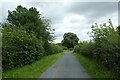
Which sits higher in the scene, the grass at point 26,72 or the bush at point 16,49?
the bush at point 16,49

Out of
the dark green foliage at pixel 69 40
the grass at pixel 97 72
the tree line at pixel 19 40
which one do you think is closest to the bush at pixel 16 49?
the tree line at pixel 19 40

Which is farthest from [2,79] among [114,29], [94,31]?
[94,31]

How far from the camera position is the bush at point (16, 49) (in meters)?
19.6

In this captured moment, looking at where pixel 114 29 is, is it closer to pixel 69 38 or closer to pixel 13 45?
pixel 13 45

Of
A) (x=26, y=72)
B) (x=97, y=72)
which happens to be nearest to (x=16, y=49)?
(x=26, y=72)

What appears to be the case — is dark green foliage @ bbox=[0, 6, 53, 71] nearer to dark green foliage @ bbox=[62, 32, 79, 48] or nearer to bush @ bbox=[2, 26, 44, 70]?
bush @ bbox=[2, 26, 44, 70]

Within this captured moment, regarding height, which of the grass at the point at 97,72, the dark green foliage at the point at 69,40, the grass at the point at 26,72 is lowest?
the grass at the point at 26,72

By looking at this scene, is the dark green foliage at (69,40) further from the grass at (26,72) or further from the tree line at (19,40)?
the grass at (26,72)

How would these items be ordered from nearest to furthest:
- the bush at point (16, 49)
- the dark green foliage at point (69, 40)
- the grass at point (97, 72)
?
the grass at point (97, 72), the bush at point (16, 49), the dark green foliage at point (69, 40)

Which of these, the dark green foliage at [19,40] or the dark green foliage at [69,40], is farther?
the dark green foliage at [69,40]

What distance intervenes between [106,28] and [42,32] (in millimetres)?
20115

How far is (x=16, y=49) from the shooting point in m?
22.2

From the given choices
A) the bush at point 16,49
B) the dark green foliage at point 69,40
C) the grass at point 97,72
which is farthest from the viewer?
the dark green foliage at point 69,40

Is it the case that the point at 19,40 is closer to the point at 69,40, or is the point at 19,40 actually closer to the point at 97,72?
the point at 97,72
